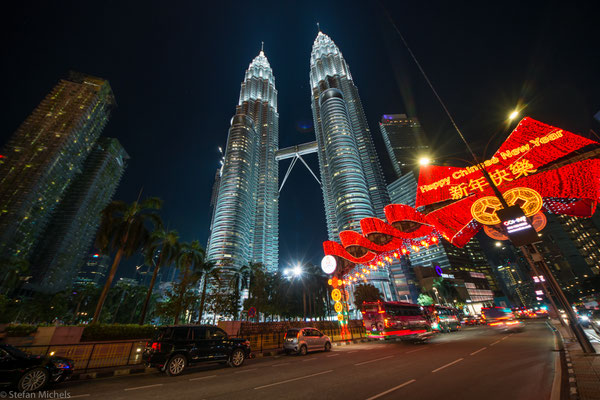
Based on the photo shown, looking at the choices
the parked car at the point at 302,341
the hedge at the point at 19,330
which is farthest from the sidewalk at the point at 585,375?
the hedge at the point at 19,330

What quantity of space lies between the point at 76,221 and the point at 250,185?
83.5 metres

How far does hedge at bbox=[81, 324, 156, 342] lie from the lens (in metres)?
14.7

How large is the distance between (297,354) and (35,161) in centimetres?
11271

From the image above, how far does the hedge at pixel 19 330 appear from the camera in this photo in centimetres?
1395

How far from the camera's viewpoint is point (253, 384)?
25.2 ft

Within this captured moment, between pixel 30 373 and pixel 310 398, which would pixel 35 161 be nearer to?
pixel 30 373

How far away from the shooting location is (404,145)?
18925 cm

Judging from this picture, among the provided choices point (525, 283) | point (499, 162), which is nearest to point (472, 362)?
point (499, 162)

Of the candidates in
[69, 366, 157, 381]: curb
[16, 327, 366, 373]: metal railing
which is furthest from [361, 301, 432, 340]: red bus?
[16, 327, 366, 373]: metal railing

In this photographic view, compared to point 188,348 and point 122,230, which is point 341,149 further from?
point 188,348

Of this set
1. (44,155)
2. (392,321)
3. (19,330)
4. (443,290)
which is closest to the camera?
(19,330)

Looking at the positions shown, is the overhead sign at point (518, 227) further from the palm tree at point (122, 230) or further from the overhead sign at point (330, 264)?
the palm tree at point (122, 230)

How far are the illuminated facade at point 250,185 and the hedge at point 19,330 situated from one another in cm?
9392

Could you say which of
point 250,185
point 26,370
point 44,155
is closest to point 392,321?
point 26,370
